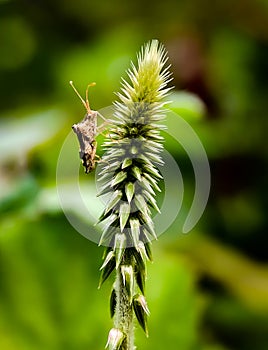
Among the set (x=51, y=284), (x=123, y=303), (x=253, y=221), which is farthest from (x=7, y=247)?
(x=123, y=303)

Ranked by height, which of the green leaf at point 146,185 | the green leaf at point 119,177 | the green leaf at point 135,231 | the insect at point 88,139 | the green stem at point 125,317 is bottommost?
the green stem at point 125,317

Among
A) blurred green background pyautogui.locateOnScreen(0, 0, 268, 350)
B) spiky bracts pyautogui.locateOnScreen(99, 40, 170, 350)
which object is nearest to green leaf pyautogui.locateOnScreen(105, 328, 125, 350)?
spiky bracts pyautogui.locateOnScreen(99, 40, 170, 350)

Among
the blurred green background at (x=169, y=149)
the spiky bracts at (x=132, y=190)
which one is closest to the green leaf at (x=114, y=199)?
the spiky bracts at (x=132, y=190)

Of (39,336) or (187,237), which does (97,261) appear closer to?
(39,336)

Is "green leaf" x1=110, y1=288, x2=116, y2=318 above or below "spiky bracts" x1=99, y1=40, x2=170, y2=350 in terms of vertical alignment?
below

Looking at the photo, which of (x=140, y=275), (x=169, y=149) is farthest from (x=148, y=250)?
(x=169, y=149)

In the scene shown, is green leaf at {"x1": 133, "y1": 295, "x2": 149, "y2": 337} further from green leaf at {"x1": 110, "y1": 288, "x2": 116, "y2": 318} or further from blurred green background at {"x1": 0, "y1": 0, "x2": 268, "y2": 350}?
blurred green background at {"x1": 0, "y1": 0, "x2": 268, "y2": 350}

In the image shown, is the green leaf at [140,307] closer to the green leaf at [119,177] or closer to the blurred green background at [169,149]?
the green leaf at [119,177]

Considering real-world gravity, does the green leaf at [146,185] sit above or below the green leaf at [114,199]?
above

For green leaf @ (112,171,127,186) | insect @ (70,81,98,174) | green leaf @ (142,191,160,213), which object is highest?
insect @ (70,81,98,174)
